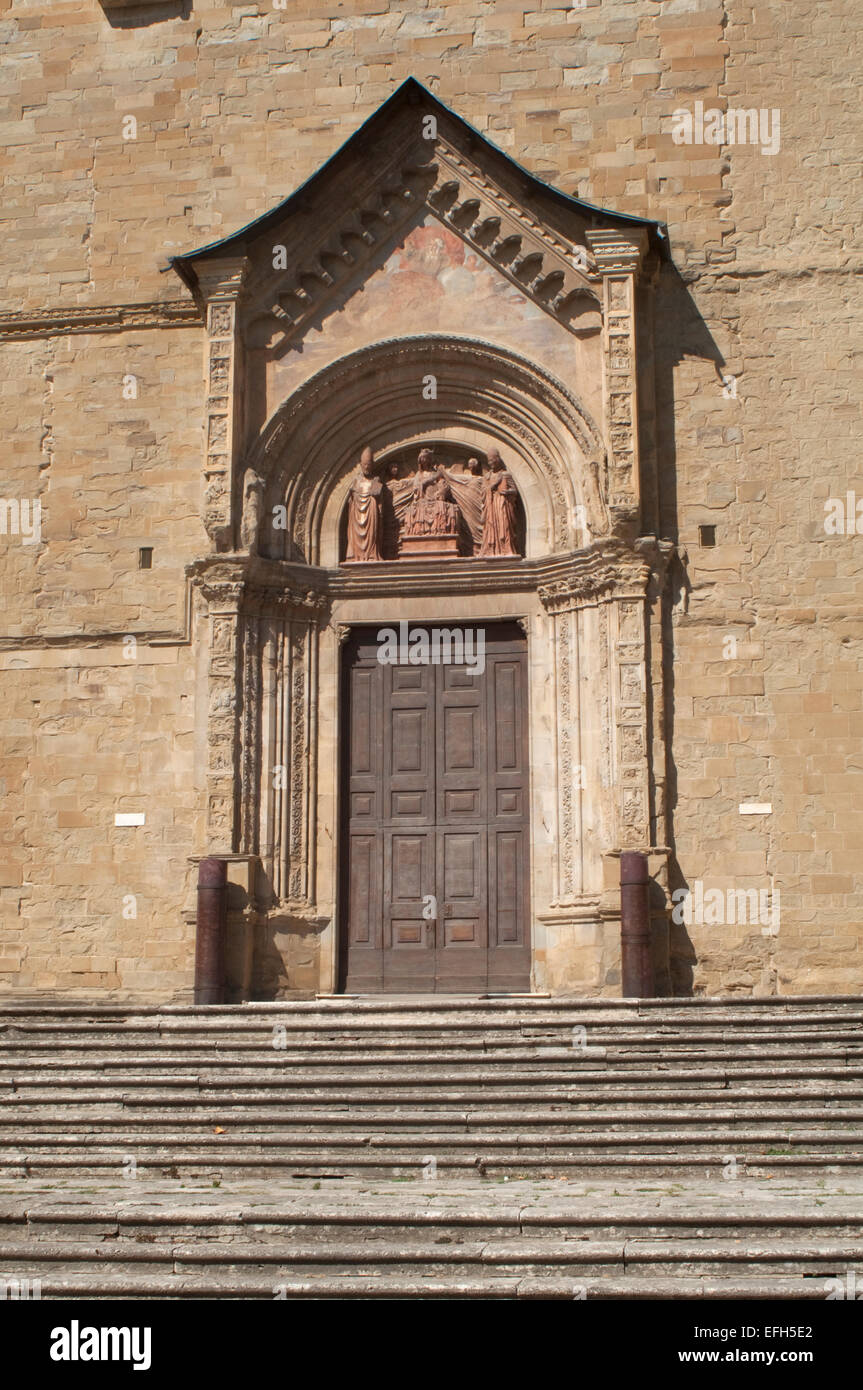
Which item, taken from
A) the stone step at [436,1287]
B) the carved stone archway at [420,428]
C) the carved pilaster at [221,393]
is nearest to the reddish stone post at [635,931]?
the carved stone archway at [420,428]

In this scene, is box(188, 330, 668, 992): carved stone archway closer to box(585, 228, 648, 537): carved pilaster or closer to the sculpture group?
the sculpture group

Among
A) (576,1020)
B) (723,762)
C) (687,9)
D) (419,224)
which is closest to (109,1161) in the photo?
(576,1020)

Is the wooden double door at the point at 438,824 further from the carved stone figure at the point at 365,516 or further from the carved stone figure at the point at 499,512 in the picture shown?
the carved stone figure at the point at 365,516

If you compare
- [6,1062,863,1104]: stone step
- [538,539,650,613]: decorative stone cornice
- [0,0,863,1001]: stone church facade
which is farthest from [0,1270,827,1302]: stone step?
[538,539,650,613]: decorative stone cornice

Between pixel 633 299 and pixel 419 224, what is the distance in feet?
7.95

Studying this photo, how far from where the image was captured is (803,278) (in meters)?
15.1

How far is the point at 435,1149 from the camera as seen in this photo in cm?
1066

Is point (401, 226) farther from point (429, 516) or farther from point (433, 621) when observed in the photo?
point (433, 621)

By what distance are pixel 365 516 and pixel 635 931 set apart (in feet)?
16.3

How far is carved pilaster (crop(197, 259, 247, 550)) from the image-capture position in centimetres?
1511

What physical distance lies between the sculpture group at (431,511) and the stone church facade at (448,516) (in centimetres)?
5

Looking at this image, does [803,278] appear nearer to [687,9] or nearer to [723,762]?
[687,9]

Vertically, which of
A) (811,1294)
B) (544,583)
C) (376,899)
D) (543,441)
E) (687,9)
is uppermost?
(687,9)

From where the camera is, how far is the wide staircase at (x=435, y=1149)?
8203 mm
